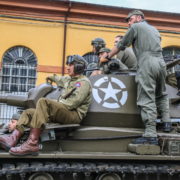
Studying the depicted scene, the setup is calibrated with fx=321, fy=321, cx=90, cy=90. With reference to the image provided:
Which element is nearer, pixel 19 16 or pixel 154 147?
pixel 154 147

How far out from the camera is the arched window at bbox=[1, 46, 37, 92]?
17.8 meters

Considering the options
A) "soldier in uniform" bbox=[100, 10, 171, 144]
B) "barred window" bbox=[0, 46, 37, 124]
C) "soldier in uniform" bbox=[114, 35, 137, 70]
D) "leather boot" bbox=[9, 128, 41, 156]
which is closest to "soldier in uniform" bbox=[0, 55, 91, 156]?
"leather boot" bbox=[9, 128, 41, 156]

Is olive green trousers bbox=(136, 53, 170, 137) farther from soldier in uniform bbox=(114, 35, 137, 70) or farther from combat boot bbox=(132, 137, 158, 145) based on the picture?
soldier in uniform bbox=(114, 35, 137, 70)

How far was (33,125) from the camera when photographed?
4.48 m

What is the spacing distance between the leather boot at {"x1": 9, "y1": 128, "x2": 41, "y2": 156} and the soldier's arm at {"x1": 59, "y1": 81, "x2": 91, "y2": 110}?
2.11 feet

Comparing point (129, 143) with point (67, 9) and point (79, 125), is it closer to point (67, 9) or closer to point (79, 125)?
point (79, 125)

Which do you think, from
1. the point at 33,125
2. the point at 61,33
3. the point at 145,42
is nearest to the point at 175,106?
the point at 145,42

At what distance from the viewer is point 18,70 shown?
18.1 m

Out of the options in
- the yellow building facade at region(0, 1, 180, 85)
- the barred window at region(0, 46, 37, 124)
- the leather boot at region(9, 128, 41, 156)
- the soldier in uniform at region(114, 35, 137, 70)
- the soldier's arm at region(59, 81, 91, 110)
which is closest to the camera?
the leather boot at region(9, 128, 41, 156)

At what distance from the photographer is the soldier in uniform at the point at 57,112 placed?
446 centimetres

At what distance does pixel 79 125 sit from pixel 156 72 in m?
1.50

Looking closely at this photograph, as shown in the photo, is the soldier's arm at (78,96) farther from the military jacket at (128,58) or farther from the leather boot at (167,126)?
the military jacket at (128,58)

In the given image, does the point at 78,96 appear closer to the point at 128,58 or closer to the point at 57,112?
the point at 57,112

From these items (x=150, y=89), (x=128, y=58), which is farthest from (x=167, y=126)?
(x=128, y=58)
